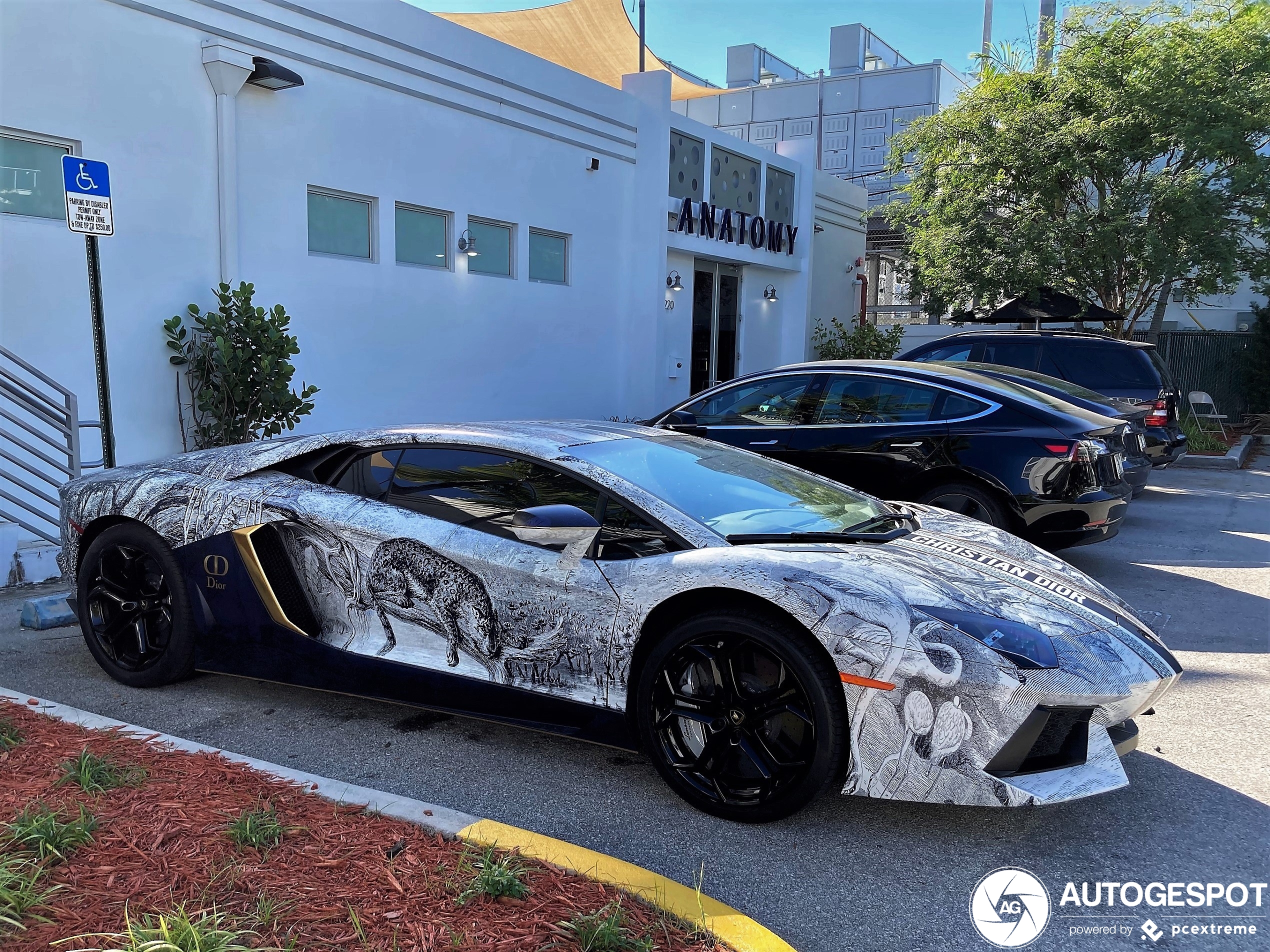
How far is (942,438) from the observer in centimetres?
687

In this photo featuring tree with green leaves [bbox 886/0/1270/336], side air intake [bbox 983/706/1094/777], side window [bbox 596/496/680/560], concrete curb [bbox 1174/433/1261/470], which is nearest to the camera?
side air intake [bbox 983/706/1094/777]

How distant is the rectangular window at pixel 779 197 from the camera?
18.7 meters

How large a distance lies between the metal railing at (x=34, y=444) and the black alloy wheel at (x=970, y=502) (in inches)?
227

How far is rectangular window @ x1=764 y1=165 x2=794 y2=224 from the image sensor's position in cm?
1869

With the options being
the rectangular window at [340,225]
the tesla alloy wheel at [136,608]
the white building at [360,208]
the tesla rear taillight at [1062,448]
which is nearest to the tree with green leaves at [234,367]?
the white building at [360,208]

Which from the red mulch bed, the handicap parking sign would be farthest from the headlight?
the handicap parking sign

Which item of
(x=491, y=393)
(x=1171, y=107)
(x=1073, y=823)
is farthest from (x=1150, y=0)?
(x=1073, y=823)

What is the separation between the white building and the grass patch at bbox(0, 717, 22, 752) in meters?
3.47

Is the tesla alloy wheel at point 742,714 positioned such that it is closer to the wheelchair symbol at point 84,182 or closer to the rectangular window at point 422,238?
the wheelchair symbol at point 84,182

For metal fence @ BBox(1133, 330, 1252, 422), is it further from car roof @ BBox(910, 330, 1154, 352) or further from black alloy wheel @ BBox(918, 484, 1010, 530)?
black alloy wheel @ BBox(918, 484, 1010, 530)

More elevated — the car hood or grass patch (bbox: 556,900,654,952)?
the car hood

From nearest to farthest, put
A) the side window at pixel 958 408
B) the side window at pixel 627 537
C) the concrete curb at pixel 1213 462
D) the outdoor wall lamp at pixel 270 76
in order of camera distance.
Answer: the side window at pixel 627 537
the side window at pixel 958 408
the outdoor wall lamp at pixel 270 76
the concrete curb at pixel 1213 462

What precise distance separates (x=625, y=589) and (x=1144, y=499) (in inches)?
378

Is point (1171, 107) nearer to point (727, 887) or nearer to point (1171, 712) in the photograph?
point (1171, 712)
